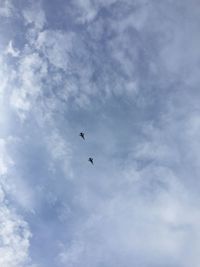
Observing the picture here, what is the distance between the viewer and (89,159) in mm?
130625

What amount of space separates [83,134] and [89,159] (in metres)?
8.37

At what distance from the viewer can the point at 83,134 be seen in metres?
129
